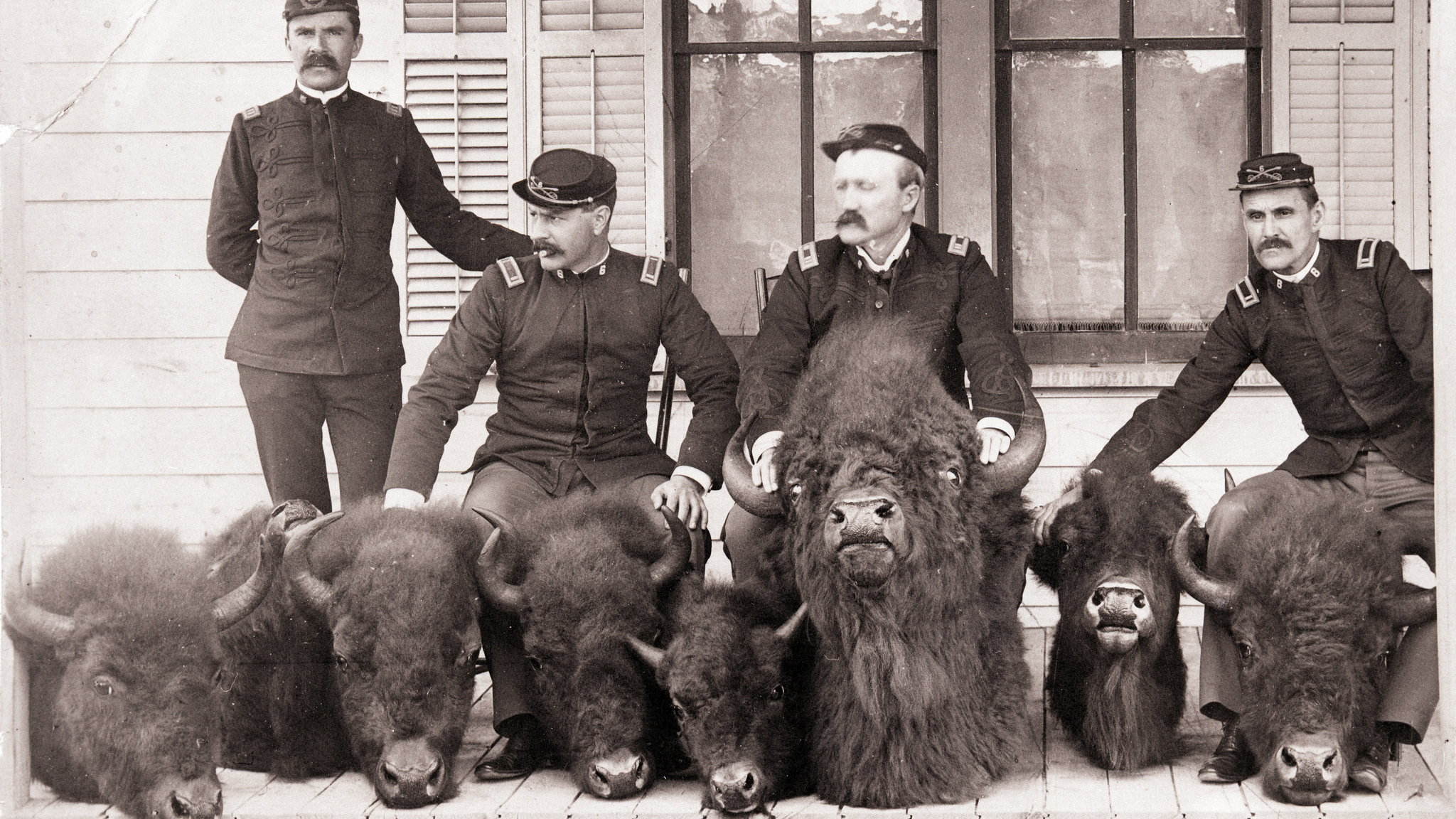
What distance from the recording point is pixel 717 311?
7.39 meters

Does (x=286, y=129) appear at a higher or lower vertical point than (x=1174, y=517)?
higher

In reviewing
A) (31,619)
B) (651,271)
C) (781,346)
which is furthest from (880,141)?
(31,619)

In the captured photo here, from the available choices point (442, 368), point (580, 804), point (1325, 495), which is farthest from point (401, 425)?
point (1325, 495)

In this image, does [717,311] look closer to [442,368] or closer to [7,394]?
[442,368]

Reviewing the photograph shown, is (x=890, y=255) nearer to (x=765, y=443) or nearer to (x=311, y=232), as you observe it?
(x=765, y=443)

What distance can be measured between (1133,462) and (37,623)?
3.63m

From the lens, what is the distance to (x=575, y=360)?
18.3 feet

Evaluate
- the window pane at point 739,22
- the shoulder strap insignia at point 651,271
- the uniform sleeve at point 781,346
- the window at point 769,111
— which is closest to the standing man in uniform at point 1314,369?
the uniform sleeve at point 781,346

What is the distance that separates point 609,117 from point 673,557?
9.76ft

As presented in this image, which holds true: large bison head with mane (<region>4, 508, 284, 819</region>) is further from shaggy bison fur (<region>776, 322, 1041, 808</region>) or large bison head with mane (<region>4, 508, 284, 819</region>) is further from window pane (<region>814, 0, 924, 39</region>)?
window pane (<region>814, 0, 924, 39</region>)

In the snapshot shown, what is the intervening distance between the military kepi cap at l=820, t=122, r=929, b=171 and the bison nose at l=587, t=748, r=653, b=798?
92.0 inches

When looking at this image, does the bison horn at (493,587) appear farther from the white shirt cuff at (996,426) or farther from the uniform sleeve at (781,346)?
the white shirt cuff at (996,426)

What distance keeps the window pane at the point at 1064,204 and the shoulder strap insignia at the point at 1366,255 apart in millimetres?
2202

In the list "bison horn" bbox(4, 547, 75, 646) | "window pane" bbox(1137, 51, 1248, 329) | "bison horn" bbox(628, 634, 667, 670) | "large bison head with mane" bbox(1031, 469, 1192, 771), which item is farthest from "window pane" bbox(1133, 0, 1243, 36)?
"bison horn" bbox(4, 547, 75, 646)
